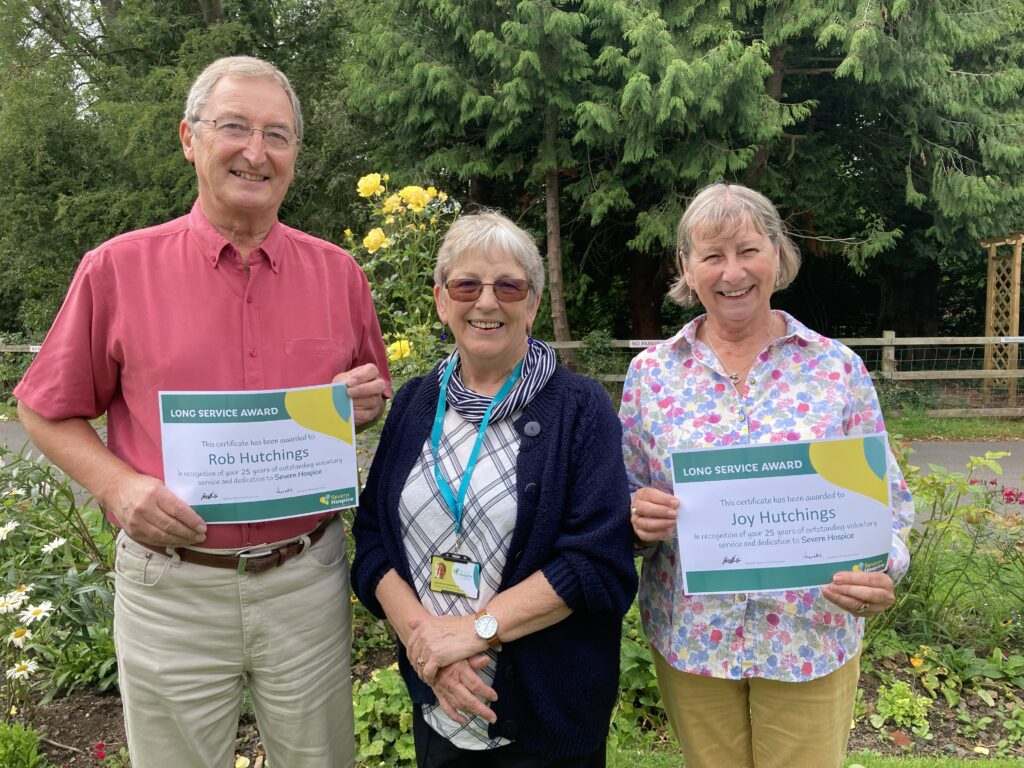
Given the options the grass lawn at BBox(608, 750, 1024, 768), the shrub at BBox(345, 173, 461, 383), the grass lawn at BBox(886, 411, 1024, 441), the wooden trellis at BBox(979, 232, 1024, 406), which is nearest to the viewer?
the grass lawn at BBox(608, 750, 1024, 768)

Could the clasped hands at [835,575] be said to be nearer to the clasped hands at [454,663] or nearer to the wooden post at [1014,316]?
the clasped hands at [454,663]

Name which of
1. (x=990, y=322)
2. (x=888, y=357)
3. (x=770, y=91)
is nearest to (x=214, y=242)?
(x=770, y=91)

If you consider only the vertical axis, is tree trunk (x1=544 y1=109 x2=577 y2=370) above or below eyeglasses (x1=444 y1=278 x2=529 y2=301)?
above

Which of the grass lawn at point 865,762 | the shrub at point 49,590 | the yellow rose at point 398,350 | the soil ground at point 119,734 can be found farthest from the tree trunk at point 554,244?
the grass lawn at point 865,762

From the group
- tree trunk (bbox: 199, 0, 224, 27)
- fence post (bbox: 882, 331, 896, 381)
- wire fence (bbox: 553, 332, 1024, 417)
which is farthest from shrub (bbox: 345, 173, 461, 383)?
tree trunk (bbox: 199, 0, 224, 27)

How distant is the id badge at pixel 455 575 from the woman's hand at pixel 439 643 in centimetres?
7

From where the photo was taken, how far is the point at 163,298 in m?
1.90

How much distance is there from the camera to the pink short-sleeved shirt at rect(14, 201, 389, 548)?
6.13 ft

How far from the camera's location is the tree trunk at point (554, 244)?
10.7 meters

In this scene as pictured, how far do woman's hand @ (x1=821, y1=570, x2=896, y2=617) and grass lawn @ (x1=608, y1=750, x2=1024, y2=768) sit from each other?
1498 millimetres

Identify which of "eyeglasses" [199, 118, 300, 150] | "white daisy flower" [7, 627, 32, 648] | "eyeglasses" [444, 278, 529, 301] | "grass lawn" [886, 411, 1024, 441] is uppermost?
Answer: "eyeglasses" [199, 118, 300, 150]

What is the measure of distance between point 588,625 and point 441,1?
10.4 m

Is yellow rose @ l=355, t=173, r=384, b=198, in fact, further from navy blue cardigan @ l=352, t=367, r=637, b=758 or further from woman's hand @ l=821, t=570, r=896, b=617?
woman's hand @ l=821, t=570, r=896, b=617

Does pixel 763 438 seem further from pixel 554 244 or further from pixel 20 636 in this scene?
pixel 554 244
